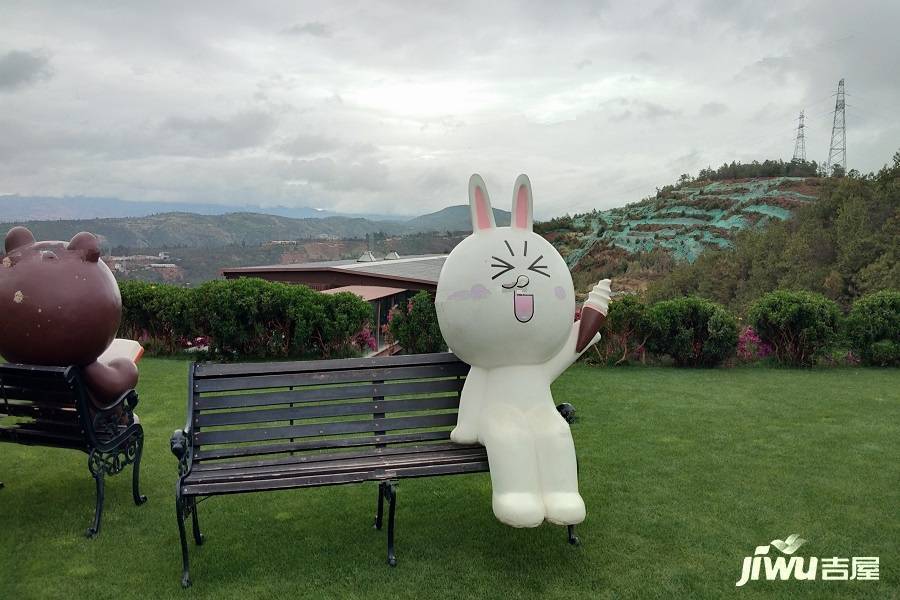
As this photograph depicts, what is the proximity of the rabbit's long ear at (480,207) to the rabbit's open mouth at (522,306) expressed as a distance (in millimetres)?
567

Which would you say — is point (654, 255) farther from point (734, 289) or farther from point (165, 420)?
point (165, 420)

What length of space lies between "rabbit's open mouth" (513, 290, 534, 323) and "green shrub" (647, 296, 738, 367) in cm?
634

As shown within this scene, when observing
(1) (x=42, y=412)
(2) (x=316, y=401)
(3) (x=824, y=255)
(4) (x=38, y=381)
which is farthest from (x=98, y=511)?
(3) (x=824, y=255)

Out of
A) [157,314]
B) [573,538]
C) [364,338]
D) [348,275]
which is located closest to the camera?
[573,538]

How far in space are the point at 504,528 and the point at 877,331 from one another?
832 centimetres

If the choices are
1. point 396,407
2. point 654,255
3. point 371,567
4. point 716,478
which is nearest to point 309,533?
point 371,567

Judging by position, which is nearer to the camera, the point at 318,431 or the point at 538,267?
the point at 538,267

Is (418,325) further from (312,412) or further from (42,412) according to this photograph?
(42,412)

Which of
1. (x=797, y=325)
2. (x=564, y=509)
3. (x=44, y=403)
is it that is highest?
(x=44, y=403)

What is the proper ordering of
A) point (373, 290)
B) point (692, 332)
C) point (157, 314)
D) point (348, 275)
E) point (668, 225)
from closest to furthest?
1. point (692, 332)
2. point (157, 314)
3. point (373, 290)
4. point (348, 275)
5. point (668, 225)

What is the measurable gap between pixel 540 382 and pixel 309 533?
1733 mm

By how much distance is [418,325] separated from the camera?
32.9ft

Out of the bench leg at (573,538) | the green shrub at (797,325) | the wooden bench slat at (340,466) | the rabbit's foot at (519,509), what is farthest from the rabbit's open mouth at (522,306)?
the green shrub at (797,325)

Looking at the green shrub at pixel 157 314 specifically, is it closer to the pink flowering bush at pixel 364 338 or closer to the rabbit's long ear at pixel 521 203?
the pink flowering bush at pixel 364 338
